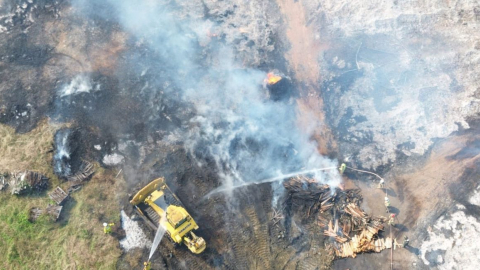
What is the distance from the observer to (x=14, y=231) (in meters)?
21.7

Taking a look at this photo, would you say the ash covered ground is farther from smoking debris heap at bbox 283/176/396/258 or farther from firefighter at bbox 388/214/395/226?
firefighter at bbox 388/214/395/226

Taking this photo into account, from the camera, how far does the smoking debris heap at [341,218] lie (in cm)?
2212

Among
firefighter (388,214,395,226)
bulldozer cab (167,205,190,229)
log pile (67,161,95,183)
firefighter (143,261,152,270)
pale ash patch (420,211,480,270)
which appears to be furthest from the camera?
log pile (67,161,95,183)

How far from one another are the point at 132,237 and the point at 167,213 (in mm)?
3083

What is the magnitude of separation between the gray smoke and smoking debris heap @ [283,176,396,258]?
1.08 metres

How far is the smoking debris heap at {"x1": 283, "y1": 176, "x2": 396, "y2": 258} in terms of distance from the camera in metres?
22.1

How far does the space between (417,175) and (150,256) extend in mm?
16875

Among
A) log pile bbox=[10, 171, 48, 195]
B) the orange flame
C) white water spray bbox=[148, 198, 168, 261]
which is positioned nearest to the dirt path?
the orange flame

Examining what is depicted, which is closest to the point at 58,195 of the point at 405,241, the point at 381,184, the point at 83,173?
the point at 83,173

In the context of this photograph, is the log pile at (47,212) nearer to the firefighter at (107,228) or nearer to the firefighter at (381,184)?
the firefighter at (107,228)

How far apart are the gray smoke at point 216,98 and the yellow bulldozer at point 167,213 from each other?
10.1ft

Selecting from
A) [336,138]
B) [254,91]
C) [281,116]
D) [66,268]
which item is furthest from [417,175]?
[66,268]

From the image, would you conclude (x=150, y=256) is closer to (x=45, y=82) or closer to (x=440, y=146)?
(x=45, y=82)

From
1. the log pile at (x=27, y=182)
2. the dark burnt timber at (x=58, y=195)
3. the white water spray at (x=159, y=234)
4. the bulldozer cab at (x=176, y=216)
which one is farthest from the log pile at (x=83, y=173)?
the bulldozer cab at (x=176, y=216)
